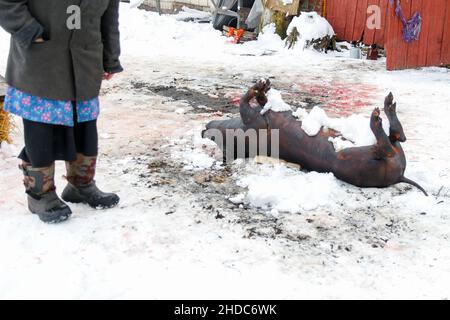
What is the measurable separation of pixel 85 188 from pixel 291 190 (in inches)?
56.9

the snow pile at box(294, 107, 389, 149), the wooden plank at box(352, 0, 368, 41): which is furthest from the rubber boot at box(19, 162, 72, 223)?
the wooden plank at box(352, 0, 368, 41)

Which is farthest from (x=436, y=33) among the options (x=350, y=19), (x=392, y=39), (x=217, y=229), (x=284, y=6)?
(x=217, y=229)

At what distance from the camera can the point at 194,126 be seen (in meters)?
5.17

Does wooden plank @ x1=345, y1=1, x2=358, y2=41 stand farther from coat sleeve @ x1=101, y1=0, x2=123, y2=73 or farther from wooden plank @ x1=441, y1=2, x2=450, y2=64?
coat sleeve @ x1=101, y1=0, x2=123, y2=73

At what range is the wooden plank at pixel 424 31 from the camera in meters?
8.64

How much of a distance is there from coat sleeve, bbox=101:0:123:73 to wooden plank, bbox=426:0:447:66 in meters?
7.26

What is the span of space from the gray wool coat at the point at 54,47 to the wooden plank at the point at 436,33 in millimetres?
7413

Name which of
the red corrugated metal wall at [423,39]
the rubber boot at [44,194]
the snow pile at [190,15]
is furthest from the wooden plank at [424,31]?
the rubber boot at [44,194]

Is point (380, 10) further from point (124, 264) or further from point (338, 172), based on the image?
point (124, 264)

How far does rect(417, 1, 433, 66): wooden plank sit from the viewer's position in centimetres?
864

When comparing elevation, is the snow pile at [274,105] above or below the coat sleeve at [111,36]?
below

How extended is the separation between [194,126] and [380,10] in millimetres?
6476

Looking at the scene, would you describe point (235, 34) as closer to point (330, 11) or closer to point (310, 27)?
point (310, 27)

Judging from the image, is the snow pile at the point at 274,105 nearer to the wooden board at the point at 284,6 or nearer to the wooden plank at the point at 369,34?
the wooden plank at the point at 369,34
